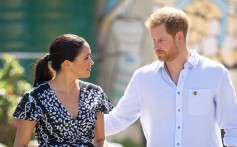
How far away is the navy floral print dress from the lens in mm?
5078

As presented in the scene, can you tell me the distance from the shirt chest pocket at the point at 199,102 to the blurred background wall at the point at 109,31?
18.4 ft

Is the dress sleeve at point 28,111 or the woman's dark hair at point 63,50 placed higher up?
the woman's dark hair at point 63,50

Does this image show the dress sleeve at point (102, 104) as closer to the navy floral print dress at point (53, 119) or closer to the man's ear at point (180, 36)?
the navy floral print dress at point (53, 119)

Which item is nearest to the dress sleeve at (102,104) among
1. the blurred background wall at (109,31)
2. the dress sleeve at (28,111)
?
the dress sleeve at (28,111)

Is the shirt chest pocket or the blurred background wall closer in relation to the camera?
the shirt chest pocket

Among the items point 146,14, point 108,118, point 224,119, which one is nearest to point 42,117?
point 108,118

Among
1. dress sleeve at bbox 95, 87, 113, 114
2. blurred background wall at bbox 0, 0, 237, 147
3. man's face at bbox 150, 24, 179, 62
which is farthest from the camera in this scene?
blurred background wall at bbox 0, 0, 237, 147

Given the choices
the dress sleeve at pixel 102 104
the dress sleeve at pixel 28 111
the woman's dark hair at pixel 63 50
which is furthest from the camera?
the dress sleeve at pixel 102 104

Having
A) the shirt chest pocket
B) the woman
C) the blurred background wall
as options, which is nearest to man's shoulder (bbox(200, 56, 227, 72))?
the shirt chest pocket

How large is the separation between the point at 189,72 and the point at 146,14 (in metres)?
5.52

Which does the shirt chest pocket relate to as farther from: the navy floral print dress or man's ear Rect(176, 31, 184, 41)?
the navy floral print dress

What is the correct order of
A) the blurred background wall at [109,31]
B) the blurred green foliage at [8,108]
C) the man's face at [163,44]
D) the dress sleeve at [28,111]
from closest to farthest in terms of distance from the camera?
the dress sleeve at [28,111], the man's face at [163,44], the blurred green foliage at [8,108], the blurred background wall at [109,31]

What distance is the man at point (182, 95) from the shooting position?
5.45m

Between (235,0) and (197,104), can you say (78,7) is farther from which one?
(197,104)
